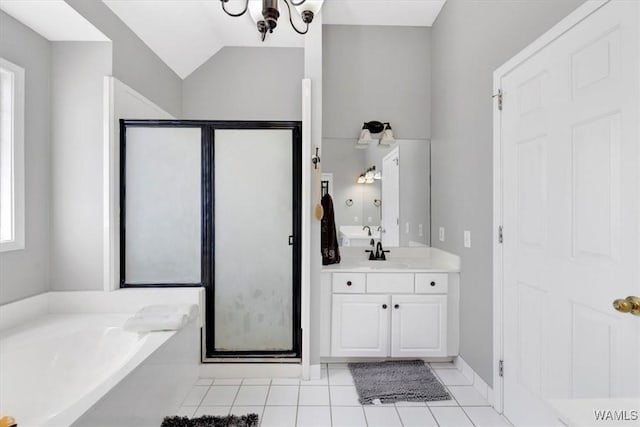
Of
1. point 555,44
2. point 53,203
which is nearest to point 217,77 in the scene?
point 53,203

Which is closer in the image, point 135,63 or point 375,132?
point 135,63

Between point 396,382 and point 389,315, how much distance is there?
48 centimetres

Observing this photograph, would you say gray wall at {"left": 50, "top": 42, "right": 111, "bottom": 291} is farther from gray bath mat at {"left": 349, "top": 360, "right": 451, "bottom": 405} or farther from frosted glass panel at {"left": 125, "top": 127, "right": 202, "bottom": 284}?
gray bath mat at {"left": 349, "top": 360, "right": 451, "bottom": 405}

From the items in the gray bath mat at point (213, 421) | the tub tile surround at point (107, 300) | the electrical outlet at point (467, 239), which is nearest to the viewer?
the gray bath mat at point (213, 421)

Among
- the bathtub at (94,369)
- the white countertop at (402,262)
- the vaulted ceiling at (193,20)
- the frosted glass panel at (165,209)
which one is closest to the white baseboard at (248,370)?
the bathtub at (94,369)

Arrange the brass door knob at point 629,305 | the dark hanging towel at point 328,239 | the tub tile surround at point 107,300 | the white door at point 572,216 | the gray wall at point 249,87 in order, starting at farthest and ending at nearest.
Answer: the gray wall at point 249,87 < the dark hanging towel at point 328,239 < the tub tile surround at point 107,300 < the white door at point 572,216 < the brass door knob at point 629,305

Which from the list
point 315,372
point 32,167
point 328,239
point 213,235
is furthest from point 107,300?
point 328,239

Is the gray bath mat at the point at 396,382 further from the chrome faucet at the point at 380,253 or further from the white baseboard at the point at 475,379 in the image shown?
the chrome faucet at the point at 380,253

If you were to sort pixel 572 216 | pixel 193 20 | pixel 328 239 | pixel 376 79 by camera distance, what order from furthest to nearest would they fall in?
pixel 376 79
pixel 328 239
pixel 193 20
pixel 572 216

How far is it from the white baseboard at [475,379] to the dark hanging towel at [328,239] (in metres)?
1.21

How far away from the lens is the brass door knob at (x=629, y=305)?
1191 millimetres

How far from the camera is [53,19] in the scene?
216 cm

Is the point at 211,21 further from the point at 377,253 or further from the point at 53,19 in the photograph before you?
the point at 377,253

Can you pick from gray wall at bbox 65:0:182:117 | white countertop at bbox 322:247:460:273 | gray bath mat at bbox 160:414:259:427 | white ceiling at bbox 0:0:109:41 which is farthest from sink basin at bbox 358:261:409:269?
white ceiling at bbox 0:0:109:41
